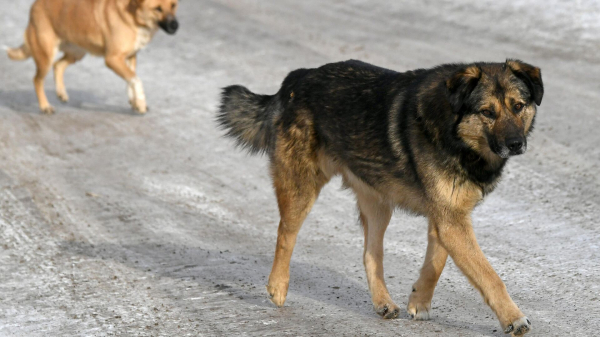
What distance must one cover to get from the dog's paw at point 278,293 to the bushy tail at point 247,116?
1.03 m

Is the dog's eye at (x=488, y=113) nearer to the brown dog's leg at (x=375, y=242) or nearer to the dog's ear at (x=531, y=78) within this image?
the dog's ear at (x=531, y=78)

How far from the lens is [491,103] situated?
462 cm

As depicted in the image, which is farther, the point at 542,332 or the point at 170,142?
the point at 170,142

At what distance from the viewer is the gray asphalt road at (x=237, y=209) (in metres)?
5.27

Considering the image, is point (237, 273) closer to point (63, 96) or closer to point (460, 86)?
point (460, 86)

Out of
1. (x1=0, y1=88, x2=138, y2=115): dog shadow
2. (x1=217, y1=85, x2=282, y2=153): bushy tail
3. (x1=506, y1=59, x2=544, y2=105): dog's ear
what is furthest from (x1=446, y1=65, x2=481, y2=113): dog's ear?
(x1=0, y1=88, x2=138, y2=115): dog shadow

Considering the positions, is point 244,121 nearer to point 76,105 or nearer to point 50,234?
point 50,234

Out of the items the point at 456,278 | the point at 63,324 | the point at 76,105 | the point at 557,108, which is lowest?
the point at 76,105

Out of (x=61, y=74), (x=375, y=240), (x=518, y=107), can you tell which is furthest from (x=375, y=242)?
(x=61, y=74)

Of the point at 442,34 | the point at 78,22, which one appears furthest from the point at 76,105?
the point at 442,34

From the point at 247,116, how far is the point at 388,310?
72.6 inches

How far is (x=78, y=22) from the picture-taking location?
11.7 meters

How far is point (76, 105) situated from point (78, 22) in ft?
4.20

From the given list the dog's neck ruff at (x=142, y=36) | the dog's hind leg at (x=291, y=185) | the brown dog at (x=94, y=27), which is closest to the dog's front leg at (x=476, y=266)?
the dog's hind leg at (x=291, y=185)
